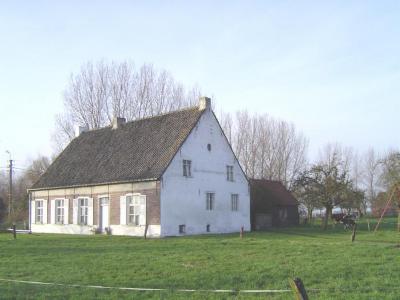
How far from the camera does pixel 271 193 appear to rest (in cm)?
4516

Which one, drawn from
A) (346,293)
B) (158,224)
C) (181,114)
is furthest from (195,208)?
(346,293)

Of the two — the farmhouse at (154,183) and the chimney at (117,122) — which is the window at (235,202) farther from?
the chimney at (117,122)

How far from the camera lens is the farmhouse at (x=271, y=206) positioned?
141ft

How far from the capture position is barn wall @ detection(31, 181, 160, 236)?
31948 mm

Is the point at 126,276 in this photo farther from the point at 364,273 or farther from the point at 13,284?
the point at 364,273

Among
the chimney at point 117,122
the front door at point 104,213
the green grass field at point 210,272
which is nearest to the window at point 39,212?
the front door at point 104,213

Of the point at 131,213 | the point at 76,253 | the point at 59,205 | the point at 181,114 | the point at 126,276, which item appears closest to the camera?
the point at 126,276

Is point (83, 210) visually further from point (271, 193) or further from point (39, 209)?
point (271, 193)

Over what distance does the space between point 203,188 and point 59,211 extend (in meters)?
12.6

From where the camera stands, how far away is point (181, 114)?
36.1 meters

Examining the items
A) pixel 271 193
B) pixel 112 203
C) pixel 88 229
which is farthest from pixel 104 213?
pixel 271 193

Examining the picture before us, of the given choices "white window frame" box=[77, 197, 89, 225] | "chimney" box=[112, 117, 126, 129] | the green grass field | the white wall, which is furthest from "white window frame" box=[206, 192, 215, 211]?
the green grass field

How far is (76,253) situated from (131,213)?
13.9 m

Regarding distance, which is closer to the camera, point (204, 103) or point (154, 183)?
point (154, 183)
